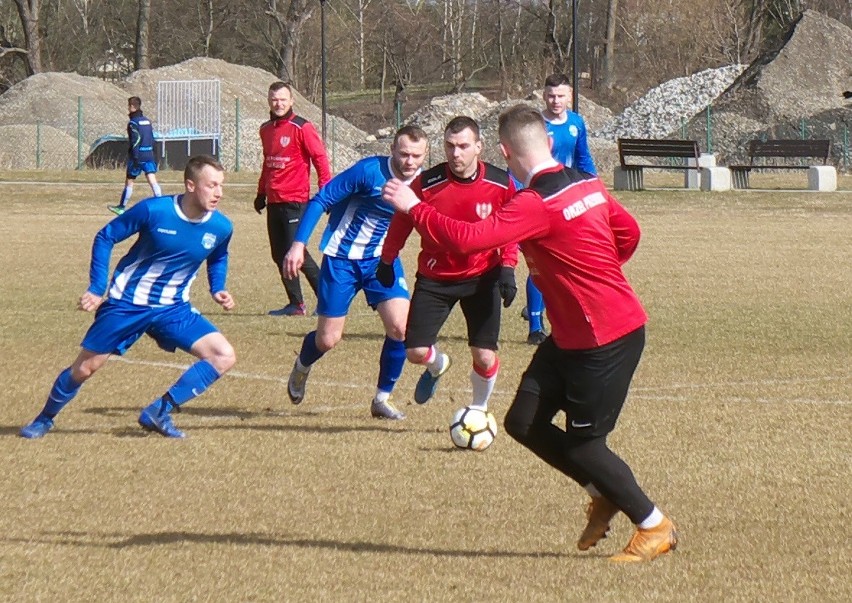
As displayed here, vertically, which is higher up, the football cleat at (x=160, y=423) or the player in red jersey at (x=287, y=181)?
the player in red jersey at (x=287, y=181)

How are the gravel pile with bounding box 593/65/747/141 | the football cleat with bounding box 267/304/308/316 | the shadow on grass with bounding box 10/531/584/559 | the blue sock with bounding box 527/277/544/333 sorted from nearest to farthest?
the shadow on grass with bounding box 10/531/584/559 < the blue sock with bounding box 527/277/544/333 < the football cleat with bounding box 267/304/308/316 < the gravel pile with bounding box 593/65/747/141

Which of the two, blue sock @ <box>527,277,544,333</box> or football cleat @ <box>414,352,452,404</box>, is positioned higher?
football cleat @ <box>414,352,452,404</box>

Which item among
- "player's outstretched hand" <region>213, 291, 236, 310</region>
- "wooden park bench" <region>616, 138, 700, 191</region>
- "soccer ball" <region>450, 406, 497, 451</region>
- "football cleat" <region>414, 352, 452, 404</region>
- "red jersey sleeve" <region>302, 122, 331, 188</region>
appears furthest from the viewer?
"wooden park bench" <region>616, 138, 700, 191</region>

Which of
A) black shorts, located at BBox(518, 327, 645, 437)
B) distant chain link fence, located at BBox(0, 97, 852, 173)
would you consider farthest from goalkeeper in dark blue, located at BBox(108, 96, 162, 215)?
black shorts, located at BBox(518, 327, 645, 437)

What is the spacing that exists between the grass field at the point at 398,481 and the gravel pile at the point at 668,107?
34137mm

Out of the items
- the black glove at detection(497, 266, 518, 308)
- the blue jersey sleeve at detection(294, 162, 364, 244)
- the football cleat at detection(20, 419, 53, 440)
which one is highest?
the blue jersey sleeve at detection(294, 162, 364, 244)

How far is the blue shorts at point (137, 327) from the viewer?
8.12 meters

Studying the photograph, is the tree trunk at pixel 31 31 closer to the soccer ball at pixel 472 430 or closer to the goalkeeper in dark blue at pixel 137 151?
the goalkeeper in dark blue at pixel 137 151

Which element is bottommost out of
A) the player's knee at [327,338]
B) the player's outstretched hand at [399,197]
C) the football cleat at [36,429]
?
the football cleat at [36,429]

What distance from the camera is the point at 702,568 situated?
5668 mm

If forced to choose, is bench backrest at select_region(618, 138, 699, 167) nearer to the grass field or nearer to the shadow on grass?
the grass field

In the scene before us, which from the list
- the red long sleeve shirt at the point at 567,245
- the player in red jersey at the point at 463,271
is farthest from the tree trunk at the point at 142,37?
the red long sleeve shirt at the point at 567,245

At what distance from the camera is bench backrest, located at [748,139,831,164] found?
34750mm

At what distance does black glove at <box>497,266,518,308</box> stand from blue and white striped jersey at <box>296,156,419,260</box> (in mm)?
1109
